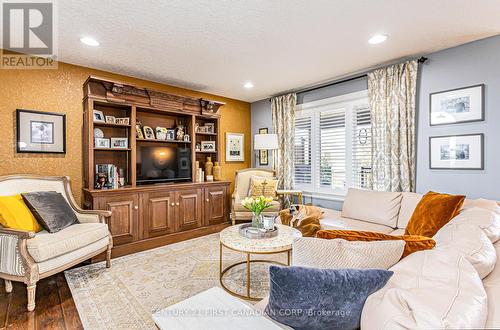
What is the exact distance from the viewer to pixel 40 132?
3.06 m

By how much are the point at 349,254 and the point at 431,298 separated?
36cm

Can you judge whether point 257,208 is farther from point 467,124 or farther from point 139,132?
point 467,124

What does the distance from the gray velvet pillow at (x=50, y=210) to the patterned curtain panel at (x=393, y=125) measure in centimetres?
387

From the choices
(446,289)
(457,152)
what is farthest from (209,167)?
→ (446,289)

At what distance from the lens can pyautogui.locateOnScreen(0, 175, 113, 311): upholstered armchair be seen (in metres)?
2.11

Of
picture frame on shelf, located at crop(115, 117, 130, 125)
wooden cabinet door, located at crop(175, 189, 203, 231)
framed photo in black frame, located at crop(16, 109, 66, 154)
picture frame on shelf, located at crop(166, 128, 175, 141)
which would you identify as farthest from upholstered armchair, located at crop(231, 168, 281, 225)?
framed photo in black frame, located at crop(16, 109, 66, 154)

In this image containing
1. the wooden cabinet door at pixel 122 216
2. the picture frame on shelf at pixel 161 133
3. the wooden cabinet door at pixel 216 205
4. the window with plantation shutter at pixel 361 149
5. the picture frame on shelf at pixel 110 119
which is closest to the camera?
the wooden cabinet door at pixel 122 216

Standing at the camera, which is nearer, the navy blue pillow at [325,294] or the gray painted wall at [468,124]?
the navy blue pillow at [325,294]

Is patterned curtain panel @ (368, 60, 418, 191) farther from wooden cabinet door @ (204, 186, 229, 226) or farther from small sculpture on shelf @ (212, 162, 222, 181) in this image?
small sculpture on shelf @ (212, 162, 222, 181)

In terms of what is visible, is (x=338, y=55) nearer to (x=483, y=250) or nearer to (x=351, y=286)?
(x=483, y=250)

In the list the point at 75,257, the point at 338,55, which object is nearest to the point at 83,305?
the point at 75,257

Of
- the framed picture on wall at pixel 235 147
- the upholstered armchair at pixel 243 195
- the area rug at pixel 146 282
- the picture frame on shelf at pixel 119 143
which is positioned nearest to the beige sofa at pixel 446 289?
the area rug at pixel 146 282

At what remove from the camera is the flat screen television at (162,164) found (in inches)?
148

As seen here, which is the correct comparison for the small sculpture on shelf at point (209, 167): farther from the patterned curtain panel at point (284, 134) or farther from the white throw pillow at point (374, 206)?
the white throw pillow at point (374, 206)
